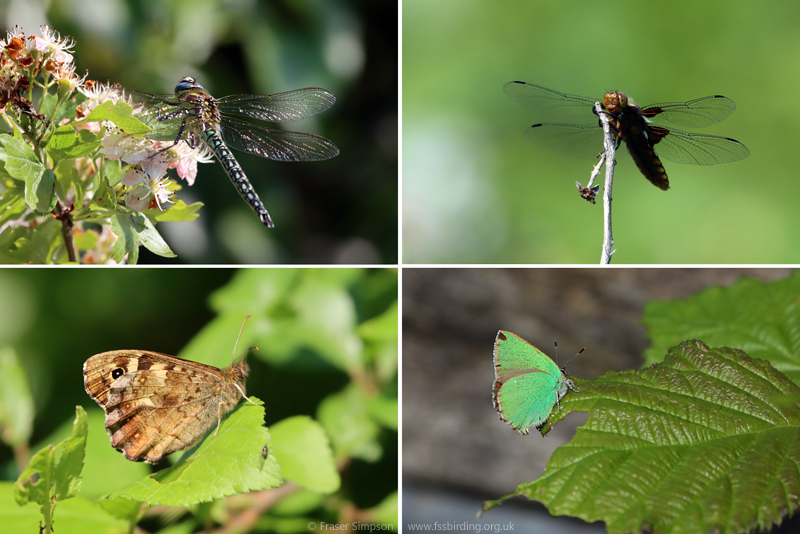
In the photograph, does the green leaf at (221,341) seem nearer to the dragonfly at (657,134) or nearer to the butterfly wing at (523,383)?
the butterfly wing at (523,383)

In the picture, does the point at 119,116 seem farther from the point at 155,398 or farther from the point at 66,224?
the point at 155,398

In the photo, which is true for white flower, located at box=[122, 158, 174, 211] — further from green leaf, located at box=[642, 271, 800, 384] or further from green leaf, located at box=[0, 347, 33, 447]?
green leaf, located at box=[642, 271, 800, 384]

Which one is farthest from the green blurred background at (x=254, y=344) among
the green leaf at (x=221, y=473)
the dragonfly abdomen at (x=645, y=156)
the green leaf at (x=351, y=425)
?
the dragonfly abdomen at (x=645, y=156)

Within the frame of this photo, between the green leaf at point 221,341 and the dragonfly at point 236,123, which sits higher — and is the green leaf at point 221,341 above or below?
below

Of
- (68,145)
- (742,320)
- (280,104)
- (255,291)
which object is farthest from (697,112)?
(68,145)

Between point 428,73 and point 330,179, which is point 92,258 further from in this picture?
point 428,73
